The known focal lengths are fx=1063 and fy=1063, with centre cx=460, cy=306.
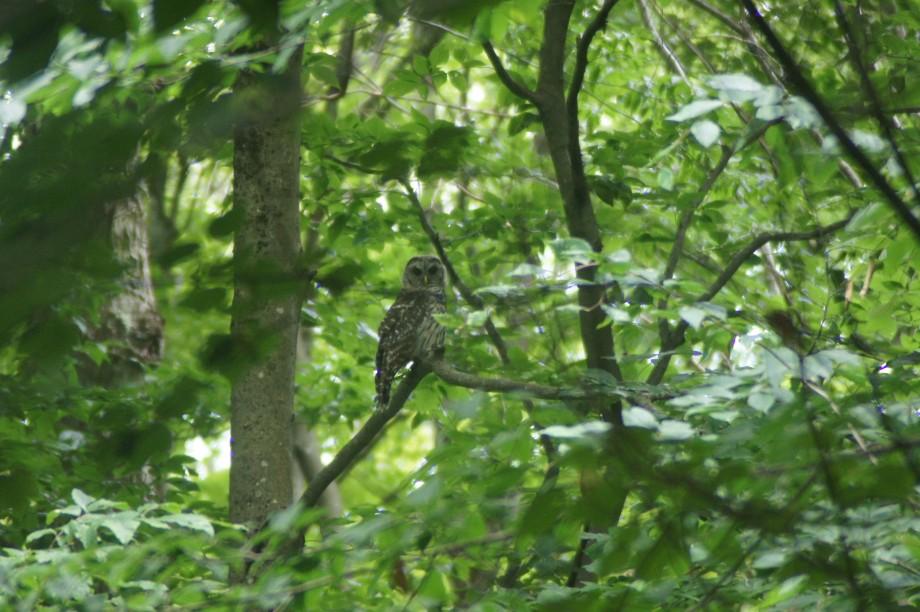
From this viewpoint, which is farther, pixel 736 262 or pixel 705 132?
pixel 736 262

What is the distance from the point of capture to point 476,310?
11.7 ft

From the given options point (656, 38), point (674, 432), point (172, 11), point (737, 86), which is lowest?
point (674, 432)

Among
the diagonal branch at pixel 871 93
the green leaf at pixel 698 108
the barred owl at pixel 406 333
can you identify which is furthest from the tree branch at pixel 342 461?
the diagonal branch at pixel 871 93

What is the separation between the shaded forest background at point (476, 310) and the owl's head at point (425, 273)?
1.32ft

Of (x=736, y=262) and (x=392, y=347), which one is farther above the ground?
(x=392, y=347)

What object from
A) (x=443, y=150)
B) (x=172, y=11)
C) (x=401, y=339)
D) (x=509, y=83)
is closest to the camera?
(x=172, y=11)

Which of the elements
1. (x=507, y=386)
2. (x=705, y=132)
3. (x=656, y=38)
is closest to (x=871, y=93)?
(x=705, y=132)

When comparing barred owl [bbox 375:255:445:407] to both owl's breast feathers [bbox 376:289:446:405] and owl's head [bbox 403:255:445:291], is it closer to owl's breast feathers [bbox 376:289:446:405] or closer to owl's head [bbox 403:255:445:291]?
owl's breast feathers [bbox 376:289:446:405]

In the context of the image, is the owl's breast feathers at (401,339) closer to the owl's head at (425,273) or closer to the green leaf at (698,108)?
the owl's head at (425,273)

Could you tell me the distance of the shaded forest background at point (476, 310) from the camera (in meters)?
1.17

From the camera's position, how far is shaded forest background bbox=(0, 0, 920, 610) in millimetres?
1165

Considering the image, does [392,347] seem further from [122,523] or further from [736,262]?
[122,523]

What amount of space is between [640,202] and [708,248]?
0.41 m

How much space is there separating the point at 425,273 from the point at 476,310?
3.63 metres
